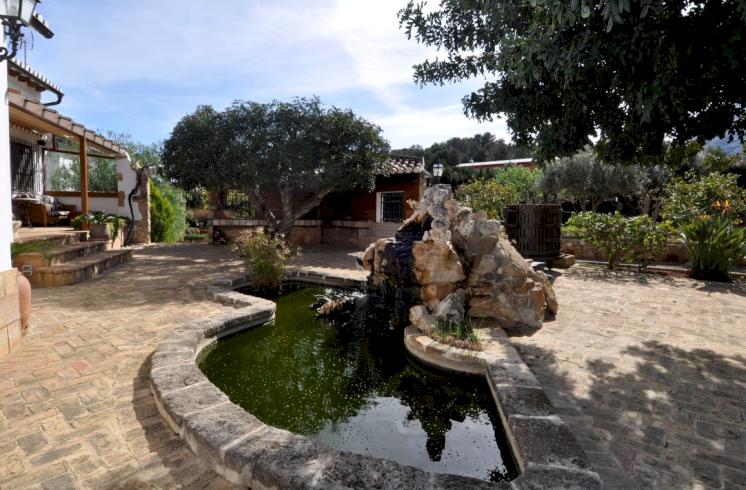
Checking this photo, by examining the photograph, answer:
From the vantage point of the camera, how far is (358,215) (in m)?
17.0

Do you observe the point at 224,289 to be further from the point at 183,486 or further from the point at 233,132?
the point at 233,132

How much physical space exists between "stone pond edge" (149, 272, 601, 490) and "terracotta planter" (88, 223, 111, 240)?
1003 cm

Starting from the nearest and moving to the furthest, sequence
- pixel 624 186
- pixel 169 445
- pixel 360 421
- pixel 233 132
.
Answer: pixel 169 445 → pixel 360 421 → pixel 233 132 → pixel 624 186

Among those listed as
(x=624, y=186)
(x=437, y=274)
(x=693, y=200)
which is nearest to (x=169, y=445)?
(x=437, y=274)

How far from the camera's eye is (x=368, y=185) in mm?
13664

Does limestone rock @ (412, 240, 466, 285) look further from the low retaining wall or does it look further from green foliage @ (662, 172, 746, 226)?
the low retaining wall

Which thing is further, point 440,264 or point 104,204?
point 104,204

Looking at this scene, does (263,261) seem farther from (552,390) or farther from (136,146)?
(136,146)

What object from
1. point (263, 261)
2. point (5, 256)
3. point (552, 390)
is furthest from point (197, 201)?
point (552, 390)

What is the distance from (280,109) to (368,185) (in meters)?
3.84

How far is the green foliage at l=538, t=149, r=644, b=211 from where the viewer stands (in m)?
20.1

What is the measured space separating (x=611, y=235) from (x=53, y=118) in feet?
47.0

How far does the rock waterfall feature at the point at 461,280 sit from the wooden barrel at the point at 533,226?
4.01 m

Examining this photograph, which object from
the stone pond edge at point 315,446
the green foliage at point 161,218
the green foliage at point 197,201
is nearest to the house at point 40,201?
the green foliage at point 161,218
